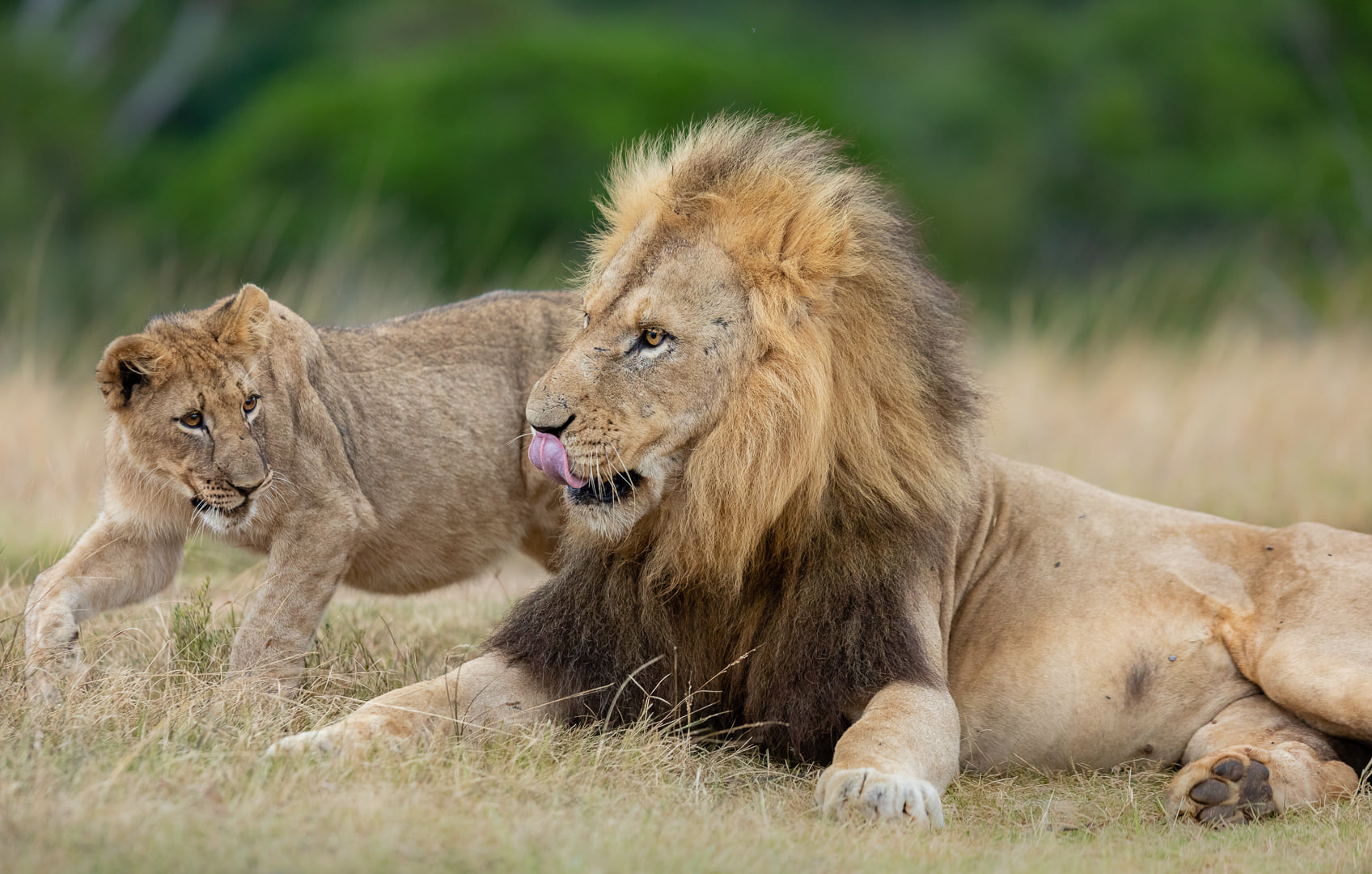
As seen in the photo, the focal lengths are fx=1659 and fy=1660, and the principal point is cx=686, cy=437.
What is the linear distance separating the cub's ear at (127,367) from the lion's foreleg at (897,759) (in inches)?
78.3

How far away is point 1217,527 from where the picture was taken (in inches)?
179

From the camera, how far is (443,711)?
3.93 metres

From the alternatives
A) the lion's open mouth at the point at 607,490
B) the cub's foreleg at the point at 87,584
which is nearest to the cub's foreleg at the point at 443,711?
the lion's open mouth at the point at 607,490

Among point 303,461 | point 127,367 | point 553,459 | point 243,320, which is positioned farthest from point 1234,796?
point 127,367

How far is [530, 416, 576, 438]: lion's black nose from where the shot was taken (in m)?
3.72

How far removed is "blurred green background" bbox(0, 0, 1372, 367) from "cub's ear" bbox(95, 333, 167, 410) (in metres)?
10.7

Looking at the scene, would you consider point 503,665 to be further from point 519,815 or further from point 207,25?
point 207,25

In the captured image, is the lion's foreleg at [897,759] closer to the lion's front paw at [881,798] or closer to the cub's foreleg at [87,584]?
the lion's front paw at [881,798]

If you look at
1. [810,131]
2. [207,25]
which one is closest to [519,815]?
[810,131]

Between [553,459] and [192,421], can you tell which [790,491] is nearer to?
[553,459]

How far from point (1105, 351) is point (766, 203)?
734cm

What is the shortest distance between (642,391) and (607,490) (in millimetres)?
244

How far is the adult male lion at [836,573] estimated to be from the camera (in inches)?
148

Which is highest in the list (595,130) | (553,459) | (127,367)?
(595,130)
